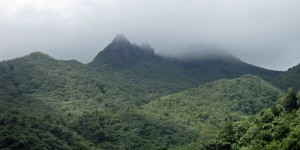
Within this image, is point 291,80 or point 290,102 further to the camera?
point 291,80

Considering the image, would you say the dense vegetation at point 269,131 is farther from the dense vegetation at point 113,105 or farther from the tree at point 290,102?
the dense vegetation at point 113,105

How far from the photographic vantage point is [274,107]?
261 feet

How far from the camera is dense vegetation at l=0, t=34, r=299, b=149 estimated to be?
9738 cm

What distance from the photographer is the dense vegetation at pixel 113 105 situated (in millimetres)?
97375

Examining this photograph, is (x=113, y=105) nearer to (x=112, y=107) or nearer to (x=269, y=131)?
(x=112, y=107)

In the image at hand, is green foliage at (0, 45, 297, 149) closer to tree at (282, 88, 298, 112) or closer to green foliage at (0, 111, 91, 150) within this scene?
Result: green foliage at (0, 111, 91, 150)

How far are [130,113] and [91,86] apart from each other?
115ft

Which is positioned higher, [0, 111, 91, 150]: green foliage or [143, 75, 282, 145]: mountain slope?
[143, 75, 282, 145]: mountain slope

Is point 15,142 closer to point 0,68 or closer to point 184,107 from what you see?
point 184,107

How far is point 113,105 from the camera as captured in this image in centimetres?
14200

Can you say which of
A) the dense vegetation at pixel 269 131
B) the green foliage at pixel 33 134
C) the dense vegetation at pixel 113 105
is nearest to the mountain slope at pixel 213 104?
the dense vegetation at pixel 113 105

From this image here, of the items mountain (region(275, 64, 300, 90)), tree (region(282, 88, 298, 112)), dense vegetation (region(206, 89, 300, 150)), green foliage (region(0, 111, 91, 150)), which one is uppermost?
mountain (region(275, 64, 300, 90))

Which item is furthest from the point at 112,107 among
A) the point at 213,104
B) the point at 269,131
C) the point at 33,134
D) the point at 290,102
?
the point at 269,131

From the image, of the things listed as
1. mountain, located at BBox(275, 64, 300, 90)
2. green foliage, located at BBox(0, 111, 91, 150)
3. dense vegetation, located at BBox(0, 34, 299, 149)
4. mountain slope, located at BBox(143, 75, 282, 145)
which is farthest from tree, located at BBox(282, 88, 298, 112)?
mountain, located at BBox(275, 64, 300, 90)
